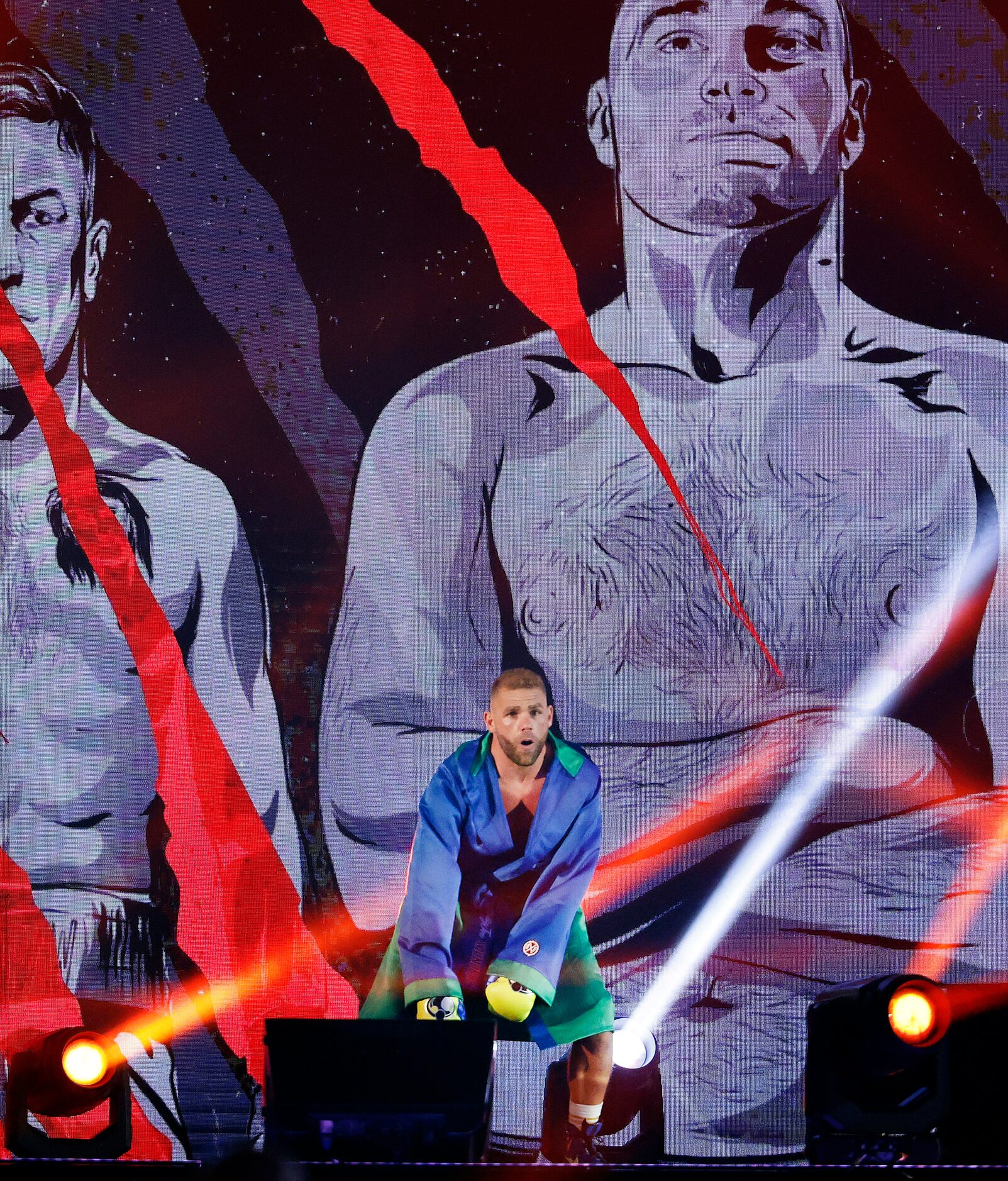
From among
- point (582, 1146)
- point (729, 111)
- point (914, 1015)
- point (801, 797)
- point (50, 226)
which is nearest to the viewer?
point (914, 1015)

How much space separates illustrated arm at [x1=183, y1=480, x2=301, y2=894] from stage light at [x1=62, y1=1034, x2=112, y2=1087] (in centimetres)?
78

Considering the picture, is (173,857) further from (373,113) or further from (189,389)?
(373,113)

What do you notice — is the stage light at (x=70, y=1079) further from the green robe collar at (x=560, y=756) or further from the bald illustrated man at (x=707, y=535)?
the green robe collar at (x=560, y=756)

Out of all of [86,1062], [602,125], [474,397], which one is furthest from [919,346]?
[86,1062]

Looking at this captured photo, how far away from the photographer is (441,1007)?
3020 millimetres

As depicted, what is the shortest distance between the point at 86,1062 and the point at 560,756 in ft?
4.34

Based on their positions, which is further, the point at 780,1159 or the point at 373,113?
the point at 373,113

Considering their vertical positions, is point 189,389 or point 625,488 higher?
point 189,389

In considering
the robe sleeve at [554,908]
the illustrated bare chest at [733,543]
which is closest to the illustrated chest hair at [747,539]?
the illustrated bare chest at [733,543]

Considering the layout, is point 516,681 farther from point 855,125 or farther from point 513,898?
point 855,125

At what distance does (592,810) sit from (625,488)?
840mm

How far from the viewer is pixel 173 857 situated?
315 cm

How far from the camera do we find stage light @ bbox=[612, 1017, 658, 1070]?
2957 millimetres

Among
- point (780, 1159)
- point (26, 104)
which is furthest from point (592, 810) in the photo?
point (26, 104)
